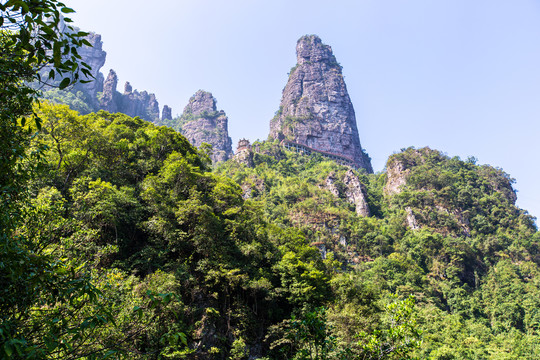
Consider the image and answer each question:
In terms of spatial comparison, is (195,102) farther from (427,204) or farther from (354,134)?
(427,204)

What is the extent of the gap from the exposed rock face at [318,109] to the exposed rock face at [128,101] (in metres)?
44.3

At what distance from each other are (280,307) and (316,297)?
93.5 inches

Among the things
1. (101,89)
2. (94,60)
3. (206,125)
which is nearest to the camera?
(94,60)

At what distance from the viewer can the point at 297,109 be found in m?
93.9

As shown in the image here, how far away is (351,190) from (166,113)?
80051 millimetres

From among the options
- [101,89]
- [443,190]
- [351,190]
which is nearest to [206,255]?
[351,190]

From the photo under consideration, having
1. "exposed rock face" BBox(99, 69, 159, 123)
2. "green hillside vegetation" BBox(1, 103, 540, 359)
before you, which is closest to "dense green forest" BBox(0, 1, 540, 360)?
"green hillside vegetation" BBox(1, 103, 540, 359)

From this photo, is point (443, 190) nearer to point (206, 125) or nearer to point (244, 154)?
point (244, 154)

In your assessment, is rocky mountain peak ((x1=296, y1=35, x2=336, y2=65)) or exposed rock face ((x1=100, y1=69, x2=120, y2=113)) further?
rocky mountain peak ((x1=296, y1=35, x2=336, y2=65))

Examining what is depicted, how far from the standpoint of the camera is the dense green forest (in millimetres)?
2766

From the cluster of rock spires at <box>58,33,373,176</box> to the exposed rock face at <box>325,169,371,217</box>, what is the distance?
27.3 m

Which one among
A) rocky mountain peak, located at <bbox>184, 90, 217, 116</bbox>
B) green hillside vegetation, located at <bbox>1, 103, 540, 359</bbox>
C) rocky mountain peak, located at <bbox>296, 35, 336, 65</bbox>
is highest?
rocky mountain peak, located at <bbox>296, 35, 336, 65</bbox>

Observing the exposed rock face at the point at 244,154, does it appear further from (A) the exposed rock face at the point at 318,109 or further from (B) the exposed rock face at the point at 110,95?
(B) the exposed rock face at the point at 110,95

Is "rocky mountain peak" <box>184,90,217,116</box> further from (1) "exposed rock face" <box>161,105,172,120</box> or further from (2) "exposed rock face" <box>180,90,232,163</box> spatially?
(1) "exposed rock face" <box>161,105,172,120</box>
